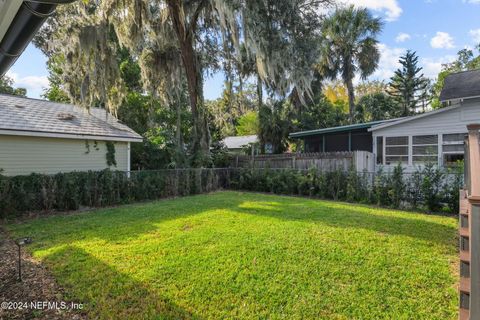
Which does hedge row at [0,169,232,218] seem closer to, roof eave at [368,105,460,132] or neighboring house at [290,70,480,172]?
neighboring house at [290,70,480,172]

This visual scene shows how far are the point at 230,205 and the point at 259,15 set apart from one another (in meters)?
6.21

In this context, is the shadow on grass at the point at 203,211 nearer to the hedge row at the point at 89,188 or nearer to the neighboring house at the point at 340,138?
the hedge row at the point at 89,188

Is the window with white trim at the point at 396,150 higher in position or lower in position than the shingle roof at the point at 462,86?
lower

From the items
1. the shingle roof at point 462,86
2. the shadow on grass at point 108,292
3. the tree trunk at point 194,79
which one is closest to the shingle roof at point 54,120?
the tree trunk at point 194,79

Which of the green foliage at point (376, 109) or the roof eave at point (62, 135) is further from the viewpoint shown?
the green foliage at point (376, 109)

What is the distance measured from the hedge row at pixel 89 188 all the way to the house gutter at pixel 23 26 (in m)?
4.92

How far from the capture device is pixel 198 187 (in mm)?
10820

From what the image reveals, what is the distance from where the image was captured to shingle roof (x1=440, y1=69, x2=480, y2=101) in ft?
31.6

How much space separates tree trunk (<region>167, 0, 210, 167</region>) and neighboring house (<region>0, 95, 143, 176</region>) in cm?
243

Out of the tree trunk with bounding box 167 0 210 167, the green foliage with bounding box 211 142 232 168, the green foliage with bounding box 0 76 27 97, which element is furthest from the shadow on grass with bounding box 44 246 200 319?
the green foliage with bounding box 0 76 27 97

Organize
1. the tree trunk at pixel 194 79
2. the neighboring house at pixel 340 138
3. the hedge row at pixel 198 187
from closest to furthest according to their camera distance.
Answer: the hedge row at pixel 198 187
the tree trunk at pixel 194 79
the neighboring house at pixel 340 138

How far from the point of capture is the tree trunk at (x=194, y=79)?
10.9 m

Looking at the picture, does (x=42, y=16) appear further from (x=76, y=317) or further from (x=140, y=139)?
(x=140, y=139)

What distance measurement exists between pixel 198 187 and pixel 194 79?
4563mm
